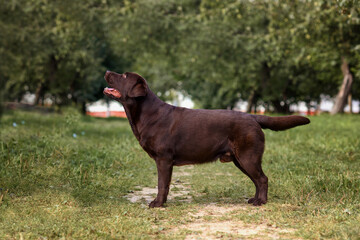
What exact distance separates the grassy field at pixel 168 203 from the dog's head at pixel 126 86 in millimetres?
1279

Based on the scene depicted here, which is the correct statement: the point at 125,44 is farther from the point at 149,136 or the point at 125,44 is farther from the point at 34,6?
the point at 149,136

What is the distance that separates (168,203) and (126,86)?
1.50m

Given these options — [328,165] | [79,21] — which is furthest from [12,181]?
[79,21]

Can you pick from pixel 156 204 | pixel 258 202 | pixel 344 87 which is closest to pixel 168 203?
pixel 156 204

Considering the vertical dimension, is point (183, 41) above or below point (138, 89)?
above

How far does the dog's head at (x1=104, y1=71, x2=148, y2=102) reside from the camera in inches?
201

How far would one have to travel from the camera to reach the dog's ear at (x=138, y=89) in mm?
5094

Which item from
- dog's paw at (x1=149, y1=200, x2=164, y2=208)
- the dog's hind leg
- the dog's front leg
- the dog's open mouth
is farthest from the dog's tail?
the dog's open mouth

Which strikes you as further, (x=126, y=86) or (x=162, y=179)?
(x=126, y=86)

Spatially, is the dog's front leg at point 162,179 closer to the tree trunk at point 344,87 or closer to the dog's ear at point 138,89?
the dog's ear at point 138,89

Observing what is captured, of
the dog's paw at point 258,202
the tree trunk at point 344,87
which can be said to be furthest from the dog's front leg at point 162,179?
the tree trunk at point 344,87

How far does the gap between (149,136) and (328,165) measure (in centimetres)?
377

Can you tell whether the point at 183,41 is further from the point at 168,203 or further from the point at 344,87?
the point at 168,203

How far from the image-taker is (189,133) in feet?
→ 16.8
